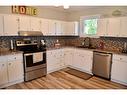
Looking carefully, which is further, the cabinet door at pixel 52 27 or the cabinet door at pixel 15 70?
the cabinet door at pixel 52 27

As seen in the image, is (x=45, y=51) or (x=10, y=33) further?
(x=45, y=51)

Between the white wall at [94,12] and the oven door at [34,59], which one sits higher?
the white wall at [94,12]

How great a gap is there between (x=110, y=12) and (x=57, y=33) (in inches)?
80.1

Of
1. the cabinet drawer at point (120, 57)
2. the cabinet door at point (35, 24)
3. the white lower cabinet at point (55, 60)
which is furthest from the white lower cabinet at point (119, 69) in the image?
the cabinet door at point (35, 24)

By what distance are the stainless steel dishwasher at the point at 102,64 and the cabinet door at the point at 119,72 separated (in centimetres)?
14

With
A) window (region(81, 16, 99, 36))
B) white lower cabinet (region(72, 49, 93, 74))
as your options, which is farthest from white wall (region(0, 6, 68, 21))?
white lower cabinet (region(72, 49, 93, 74))

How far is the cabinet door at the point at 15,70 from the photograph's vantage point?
10.4 feet

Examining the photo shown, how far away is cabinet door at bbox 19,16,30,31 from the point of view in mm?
3581

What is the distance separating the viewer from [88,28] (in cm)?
480

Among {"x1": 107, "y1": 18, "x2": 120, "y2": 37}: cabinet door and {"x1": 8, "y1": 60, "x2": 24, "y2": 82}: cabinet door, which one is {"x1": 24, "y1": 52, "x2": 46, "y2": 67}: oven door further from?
{"x1": 107, "y1": 18, "x2": 120, "y2": 37}: cabinet door

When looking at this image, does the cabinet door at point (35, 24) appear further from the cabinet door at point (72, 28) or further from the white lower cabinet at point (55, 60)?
the cabinet door at point (72, 28)

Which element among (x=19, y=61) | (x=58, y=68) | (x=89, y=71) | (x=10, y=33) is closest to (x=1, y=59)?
(x=19, y=61)

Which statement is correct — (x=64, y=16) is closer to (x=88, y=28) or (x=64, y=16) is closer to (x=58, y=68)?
(x=88, y=28)

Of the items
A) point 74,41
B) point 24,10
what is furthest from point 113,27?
point 24,10
